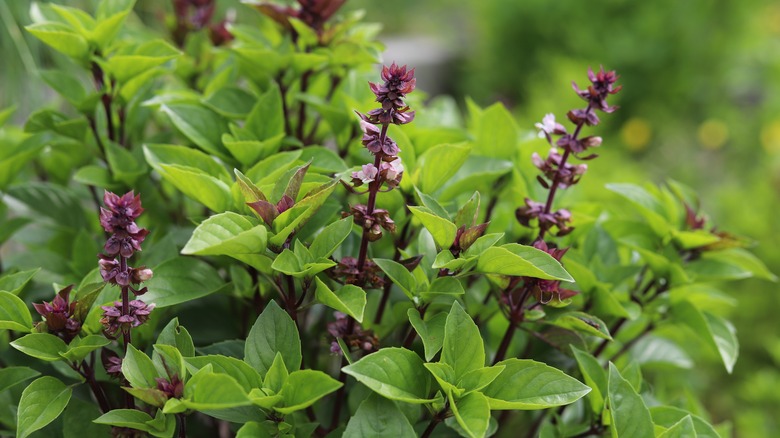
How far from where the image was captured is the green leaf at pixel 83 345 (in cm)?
72

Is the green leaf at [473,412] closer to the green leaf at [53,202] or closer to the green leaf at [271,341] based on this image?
the green leaf at [271,341]

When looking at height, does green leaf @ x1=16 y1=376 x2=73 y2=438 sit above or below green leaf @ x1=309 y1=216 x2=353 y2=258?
below

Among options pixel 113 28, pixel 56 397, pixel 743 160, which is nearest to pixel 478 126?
pixel 113 28

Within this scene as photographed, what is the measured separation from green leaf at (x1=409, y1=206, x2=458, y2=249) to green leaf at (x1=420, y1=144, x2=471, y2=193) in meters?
0.13

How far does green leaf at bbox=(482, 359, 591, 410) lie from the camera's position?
709 millimetres

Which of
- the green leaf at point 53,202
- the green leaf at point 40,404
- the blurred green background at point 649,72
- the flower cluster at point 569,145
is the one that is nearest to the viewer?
the green leaf at point 40,404

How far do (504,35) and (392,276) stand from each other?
174 inches

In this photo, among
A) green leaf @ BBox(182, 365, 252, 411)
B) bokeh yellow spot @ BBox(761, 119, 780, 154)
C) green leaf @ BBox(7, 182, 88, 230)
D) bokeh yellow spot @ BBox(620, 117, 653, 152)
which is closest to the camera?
green leaf @ BBox(182, 365, 252, 411)

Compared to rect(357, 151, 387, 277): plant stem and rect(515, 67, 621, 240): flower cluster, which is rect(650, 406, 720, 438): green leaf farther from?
rect(357, 151, 387, 277): plant stem

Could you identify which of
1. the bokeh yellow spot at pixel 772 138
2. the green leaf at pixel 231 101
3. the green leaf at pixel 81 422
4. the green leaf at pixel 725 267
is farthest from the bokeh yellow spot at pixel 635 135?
the green leaf at pixel 81 422

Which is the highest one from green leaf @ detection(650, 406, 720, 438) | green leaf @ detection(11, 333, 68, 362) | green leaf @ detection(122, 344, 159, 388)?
green leaf @ detection(650, 406, 720, 438)

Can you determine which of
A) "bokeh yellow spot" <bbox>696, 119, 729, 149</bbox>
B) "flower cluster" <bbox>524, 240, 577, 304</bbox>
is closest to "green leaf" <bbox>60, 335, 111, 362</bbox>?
"flower cluster" <bbox>524, 240, 577, 304</bbox>

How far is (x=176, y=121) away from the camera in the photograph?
939 mm

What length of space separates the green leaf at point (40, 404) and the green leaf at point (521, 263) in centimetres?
47
